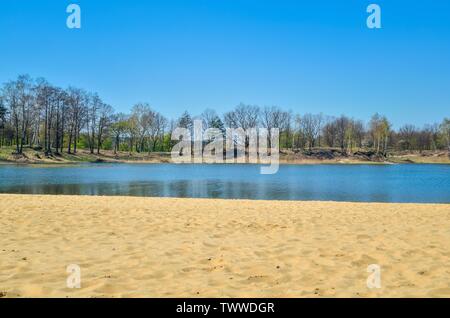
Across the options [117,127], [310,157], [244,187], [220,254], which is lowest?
[244,187]

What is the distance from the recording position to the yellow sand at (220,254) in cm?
515

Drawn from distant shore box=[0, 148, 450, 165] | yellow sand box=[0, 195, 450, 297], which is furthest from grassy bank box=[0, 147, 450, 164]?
yellow sand box=[0, 195, 450, 297]

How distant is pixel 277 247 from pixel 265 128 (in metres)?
111

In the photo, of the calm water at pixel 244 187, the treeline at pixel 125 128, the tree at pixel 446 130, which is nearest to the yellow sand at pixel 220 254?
the calm water at pixel 244 187

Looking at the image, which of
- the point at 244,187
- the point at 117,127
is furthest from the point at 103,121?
the point at 244,187

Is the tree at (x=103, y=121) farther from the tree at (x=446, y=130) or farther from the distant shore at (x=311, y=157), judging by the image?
the tree at (x=446, y=130)

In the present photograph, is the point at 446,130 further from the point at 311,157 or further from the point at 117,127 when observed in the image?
the point at 117,127

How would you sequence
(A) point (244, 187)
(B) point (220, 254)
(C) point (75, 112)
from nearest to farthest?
(B) point (220, 254)
(A) point (244, 187)
(C) point (75, 112)

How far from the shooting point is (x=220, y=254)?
7039 millimetres

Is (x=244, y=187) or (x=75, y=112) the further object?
(x=75, y=112)

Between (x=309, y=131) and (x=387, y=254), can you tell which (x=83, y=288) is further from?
(x=309, y=131)

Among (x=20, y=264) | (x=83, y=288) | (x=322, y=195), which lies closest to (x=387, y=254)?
(x=83, y=288)

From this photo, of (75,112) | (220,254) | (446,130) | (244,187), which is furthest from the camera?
(446,130)

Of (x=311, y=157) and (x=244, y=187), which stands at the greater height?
(x=311, y=157)
